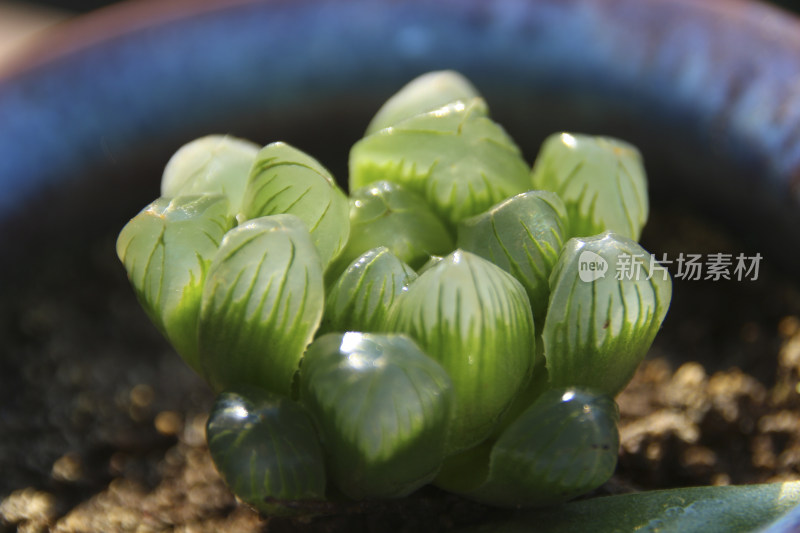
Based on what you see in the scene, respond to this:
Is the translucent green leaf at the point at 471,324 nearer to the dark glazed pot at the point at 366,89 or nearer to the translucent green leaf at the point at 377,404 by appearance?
the translucent green leaf at the point at 377,404

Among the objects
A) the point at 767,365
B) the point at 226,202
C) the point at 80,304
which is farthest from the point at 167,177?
the point at 767,365

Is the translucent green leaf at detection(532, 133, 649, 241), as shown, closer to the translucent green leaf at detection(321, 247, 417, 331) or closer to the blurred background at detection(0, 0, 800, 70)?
the translucent green leaf at detection(321, 247, 417, 331)

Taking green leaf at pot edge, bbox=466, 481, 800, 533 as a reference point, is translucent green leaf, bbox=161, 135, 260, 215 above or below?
above

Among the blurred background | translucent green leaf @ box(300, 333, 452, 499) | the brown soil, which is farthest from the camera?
the blurred background

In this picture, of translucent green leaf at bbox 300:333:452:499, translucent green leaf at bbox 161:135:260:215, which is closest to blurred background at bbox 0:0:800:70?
translucent green leaf at bbox 161:135:260:215

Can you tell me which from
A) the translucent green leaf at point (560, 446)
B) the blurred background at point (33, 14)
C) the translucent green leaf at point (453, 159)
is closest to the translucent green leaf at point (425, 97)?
the translucent green leaf at point (453, 159)

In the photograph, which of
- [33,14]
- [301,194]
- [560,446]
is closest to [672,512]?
[560,446]

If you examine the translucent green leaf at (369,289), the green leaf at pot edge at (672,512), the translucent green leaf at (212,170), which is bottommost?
the green leaf at pot edge at (672,512)

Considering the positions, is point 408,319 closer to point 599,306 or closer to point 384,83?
point 599,306
